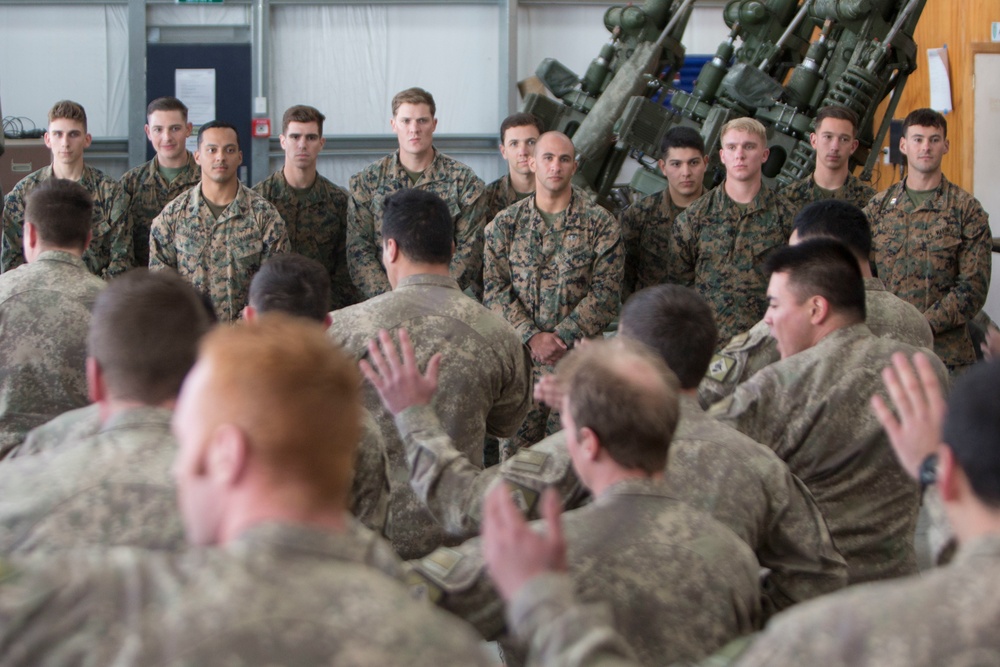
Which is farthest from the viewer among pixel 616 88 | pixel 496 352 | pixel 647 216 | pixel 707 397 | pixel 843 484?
pixel 616 88

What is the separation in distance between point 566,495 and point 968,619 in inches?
47.4

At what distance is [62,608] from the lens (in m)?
1.30

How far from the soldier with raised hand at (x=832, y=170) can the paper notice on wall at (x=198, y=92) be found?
5091 millimetres

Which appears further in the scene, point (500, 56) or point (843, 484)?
point (500, 56)

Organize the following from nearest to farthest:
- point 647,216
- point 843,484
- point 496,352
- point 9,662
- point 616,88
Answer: point 9,662 → point 843,484 → point 496,352 → point 647,216 → point 616,88

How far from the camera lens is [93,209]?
585 centimetres

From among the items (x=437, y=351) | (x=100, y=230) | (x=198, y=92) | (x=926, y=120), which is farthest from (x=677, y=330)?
(x=198, y=92)

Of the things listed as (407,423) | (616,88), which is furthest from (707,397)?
(616,88)

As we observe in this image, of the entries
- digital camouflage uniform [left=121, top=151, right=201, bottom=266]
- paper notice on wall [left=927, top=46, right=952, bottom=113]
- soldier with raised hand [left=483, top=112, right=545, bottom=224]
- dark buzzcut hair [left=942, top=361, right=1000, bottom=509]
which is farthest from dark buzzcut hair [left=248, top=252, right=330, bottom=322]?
paper notice on wall [left=927, top=46, right=952, bottom=113]

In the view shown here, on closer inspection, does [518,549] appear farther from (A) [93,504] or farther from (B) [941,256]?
(B) [941,256]

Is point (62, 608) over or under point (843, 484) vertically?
over

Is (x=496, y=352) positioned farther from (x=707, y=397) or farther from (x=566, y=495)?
(x=566, y=495)

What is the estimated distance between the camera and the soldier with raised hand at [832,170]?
5.93m

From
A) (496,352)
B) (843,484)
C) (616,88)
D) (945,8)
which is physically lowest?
(843,484)
